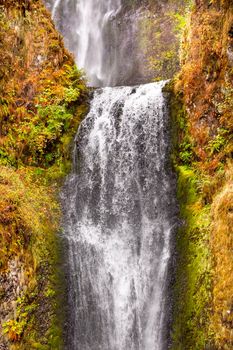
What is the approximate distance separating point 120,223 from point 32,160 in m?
3.56

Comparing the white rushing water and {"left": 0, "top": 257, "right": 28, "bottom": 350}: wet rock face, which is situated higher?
the white rushing water

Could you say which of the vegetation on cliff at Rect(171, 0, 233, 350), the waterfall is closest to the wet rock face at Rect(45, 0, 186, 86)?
the waterfall

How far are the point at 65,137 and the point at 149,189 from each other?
135 inches

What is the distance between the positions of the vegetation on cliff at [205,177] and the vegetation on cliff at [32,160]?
10.3 ft

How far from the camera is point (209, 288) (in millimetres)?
7453

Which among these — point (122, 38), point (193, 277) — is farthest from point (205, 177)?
point (122, 38)

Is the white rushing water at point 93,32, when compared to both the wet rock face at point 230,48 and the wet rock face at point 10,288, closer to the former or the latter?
the wet rock face at point 230,48

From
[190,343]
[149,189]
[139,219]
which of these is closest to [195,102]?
[149,189]

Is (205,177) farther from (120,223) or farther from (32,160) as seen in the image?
(32,160)

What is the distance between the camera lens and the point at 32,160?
11.7 meters

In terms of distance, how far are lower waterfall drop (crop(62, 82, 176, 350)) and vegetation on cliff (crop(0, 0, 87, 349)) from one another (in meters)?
0.51

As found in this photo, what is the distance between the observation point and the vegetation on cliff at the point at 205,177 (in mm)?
7133

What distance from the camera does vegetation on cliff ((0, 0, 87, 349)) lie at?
8.07 metres

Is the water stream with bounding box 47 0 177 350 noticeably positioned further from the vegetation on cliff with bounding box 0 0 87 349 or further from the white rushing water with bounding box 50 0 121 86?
the white rushing water with bounding box 50 0 121 86
